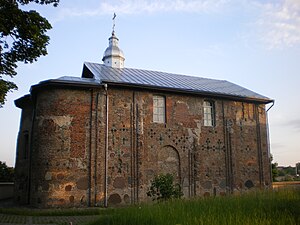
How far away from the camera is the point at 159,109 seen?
18609mm

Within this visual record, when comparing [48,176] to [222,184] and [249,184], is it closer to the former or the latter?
[222,184]

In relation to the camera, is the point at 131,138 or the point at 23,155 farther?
the point at 23,155

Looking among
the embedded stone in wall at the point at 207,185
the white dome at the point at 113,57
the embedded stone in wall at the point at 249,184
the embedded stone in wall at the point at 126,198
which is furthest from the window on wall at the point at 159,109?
the white dome at the point at 113,57

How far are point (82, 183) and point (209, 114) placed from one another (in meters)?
8.68

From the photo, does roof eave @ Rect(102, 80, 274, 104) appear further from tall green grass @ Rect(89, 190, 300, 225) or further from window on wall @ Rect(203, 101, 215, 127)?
tall green grass @ Rect(89, 190, 300, 225)

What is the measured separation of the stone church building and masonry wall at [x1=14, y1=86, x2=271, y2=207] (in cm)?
5

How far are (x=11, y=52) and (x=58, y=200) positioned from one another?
8.47 meters

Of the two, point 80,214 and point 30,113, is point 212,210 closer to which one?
point 80,214

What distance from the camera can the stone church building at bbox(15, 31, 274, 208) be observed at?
16.0 meters

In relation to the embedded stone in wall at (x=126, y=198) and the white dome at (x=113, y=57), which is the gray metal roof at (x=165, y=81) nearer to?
the white dome at (x=113, y=57)

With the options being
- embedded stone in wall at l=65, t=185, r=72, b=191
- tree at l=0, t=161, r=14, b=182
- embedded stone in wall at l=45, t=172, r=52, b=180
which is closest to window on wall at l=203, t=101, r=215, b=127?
embedded stone in wall at l=65, t=185, r=72, b=191

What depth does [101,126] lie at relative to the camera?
16.8 m

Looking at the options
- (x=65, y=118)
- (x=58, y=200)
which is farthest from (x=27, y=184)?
(x=65, y=118)

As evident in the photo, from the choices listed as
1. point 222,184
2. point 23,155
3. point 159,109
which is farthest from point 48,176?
point 222,184
